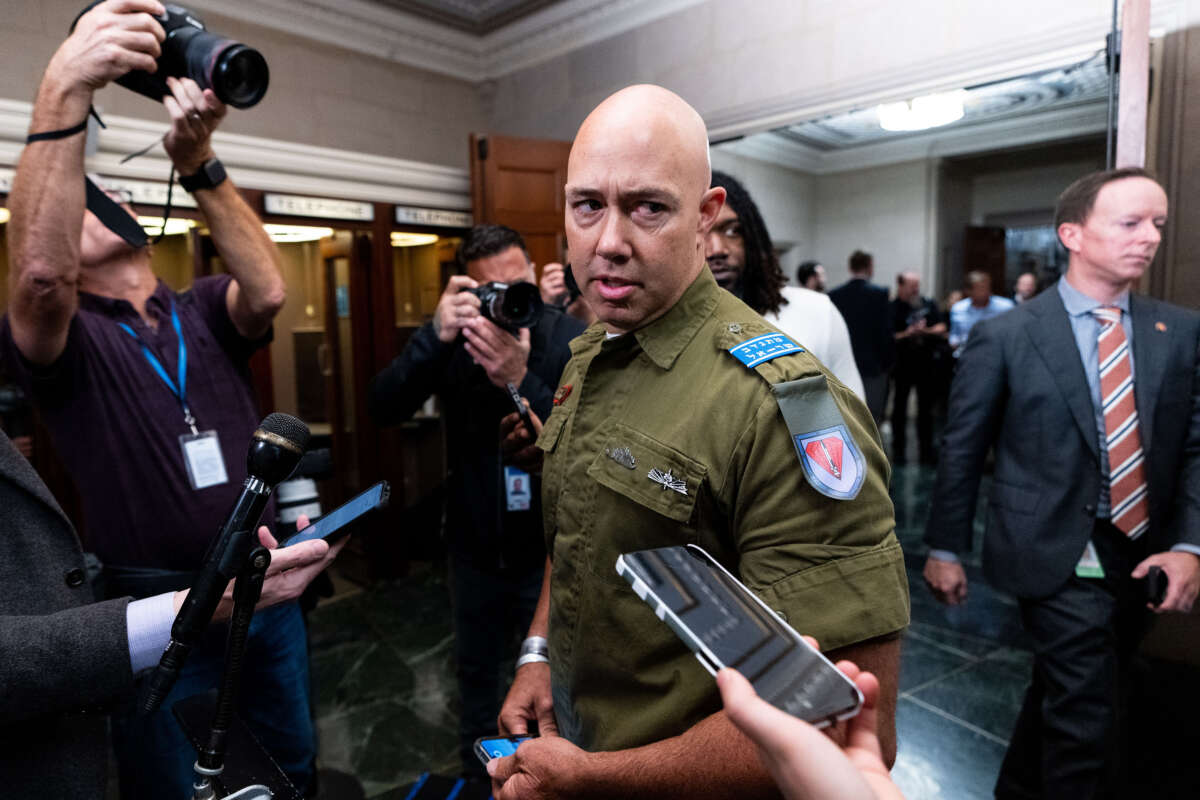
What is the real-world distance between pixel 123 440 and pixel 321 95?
304 cm

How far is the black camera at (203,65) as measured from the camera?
4.18 ft

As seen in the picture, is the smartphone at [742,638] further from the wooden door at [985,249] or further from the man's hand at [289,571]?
the wooden door at [985,249]

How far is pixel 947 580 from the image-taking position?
1872 mm

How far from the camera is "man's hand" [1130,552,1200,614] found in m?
1.61

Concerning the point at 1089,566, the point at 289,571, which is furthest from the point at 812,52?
the point at 289,571

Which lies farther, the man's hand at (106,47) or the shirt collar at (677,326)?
the man's hand at (106,47)

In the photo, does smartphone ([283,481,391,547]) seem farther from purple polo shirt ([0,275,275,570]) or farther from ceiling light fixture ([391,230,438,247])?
ceiling light fixture ([391,230,438,247])

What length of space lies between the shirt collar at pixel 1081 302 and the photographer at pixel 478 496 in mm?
1290

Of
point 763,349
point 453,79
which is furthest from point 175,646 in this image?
point 453,79

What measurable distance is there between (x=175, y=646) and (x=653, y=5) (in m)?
3.95

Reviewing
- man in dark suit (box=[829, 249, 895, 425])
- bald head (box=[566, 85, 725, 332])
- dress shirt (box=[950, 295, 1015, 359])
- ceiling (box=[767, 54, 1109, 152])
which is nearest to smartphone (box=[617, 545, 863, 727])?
bald head (box=[566, 85, 725, 332])

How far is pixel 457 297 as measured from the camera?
1.80 meters

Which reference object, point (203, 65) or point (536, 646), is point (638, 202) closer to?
point (536, 646)

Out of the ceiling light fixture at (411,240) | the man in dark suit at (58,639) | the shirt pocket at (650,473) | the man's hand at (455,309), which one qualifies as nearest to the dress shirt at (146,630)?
the man in dark suit at (58,639)
